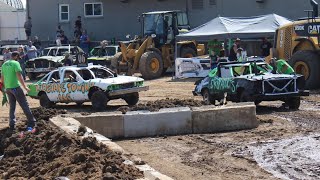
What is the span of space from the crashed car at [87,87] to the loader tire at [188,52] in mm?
12757

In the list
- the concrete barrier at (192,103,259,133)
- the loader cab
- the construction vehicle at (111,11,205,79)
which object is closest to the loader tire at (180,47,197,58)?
the construction vehicle at (111,11,205,79)

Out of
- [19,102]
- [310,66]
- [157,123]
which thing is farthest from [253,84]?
[19,102]

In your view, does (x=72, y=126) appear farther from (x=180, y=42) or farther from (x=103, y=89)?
(x=180, y=42)

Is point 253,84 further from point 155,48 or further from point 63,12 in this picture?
point 63,12

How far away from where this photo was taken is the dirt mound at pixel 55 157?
8586 millimetres

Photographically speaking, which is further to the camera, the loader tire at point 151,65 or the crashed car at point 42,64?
the crashed car at point 42,64

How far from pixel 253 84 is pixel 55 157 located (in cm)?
759

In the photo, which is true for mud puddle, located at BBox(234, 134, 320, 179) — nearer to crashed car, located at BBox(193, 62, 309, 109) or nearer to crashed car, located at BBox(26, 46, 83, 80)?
crashed car, located at BBox(193, 62, 309, 109)

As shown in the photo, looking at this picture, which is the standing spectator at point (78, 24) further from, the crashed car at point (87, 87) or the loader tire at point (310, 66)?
the loader tire at point (310, 66)

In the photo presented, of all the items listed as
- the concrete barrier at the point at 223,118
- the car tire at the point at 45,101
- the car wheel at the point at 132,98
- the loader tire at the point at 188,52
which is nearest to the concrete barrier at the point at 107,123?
the concrete barrier at the point at 223,118

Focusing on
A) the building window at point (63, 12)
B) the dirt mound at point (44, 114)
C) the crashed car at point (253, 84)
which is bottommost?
the dirt mound at point (44, 114)

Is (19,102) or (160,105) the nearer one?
(19,102)

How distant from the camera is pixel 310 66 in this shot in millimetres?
21609

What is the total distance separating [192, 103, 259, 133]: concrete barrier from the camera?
14258mm
